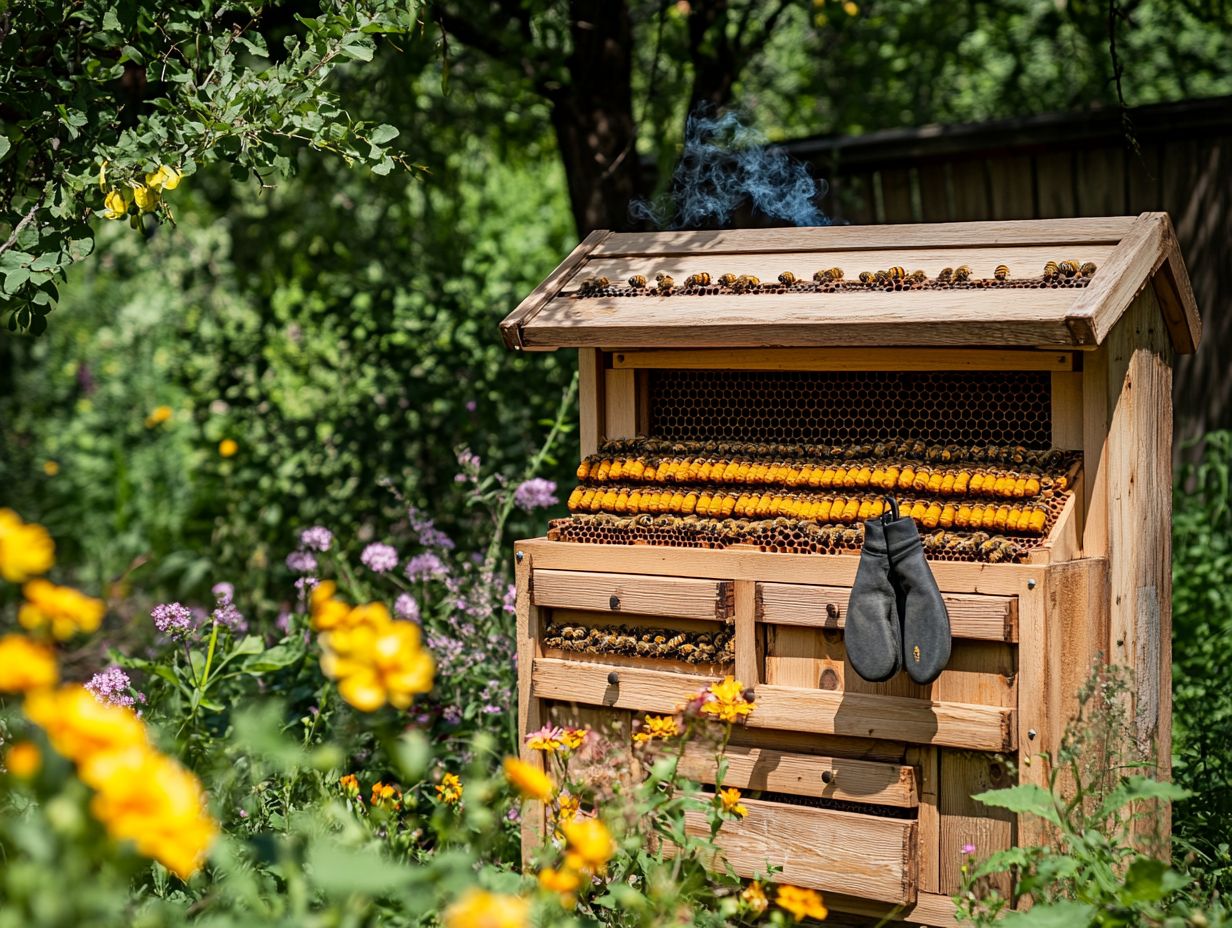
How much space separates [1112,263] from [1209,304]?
2.88 metres

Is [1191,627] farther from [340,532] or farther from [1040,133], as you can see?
[340,532]

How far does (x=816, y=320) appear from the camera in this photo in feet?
9.38

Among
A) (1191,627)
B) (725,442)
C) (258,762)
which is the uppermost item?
(725,442)

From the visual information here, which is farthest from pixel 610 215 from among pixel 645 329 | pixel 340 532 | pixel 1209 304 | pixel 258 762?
pixel 258 762

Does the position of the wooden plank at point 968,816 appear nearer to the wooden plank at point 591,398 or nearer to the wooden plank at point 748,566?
the wooden plank at point 748,566

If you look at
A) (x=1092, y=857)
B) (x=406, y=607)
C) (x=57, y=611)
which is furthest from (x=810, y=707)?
(x=57, y=611)

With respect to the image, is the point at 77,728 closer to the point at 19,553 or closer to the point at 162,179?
the point at 19,553

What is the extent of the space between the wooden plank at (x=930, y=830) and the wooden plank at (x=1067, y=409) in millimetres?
741

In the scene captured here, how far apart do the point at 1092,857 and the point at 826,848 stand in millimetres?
652

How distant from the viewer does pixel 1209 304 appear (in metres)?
5.27

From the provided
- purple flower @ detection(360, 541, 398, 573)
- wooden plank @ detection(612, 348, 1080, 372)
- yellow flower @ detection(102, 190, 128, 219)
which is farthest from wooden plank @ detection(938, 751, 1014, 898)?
yellow flower @ detection(102, 190, 128, 219)

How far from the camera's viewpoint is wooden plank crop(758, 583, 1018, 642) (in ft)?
8.52

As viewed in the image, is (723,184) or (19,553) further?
(723,184)

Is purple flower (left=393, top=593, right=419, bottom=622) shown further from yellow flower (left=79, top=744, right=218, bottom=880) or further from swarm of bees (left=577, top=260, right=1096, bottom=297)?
yellow flower (left=79, top=744, right=218, bottom=880)
